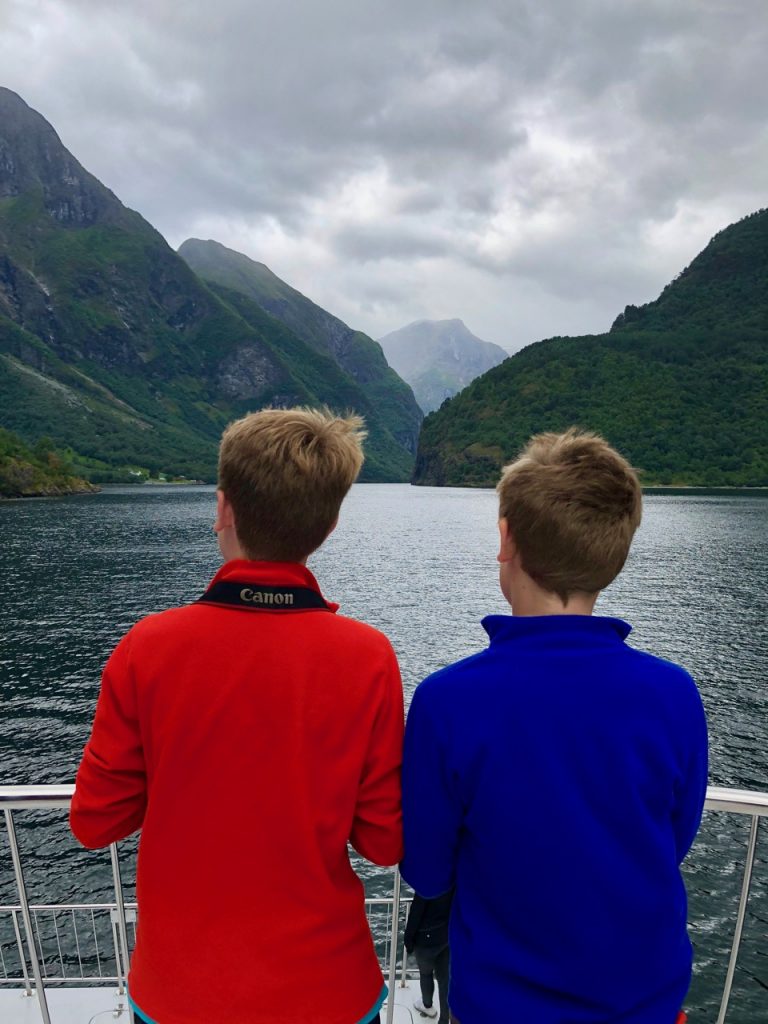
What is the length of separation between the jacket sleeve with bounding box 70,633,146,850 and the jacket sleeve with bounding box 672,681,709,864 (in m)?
1.40

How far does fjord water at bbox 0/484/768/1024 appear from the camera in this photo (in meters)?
10.9

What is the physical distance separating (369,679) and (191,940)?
2.62ft

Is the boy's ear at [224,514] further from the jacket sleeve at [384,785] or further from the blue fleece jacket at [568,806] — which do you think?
the blue fleece jacket at [568,806]

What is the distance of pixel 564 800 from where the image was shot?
5.04ft

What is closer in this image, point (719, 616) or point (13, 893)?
point (13, 893)

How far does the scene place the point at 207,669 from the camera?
161 centimetres

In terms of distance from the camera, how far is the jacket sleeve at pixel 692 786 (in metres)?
1.65

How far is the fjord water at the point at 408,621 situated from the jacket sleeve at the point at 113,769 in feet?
1.10

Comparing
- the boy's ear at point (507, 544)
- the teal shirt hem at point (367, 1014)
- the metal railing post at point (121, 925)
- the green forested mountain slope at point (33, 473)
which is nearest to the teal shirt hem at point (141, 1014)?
the teal shirt hem at point (367, 1014)

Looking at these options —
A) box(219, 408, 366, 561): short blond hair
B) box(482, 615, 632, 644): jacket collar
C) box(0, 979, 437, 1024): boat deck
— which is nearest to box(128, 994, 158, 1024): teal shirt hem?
box(219, 408, 366, 561): short blond hair

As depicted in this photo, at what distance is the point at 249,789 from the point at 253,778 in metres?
0.03

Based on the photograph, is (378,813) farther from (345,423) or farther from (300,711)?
(345,423)

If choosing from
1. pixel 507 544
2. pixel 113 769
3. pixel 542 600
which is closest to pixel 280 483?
pixel 507 544

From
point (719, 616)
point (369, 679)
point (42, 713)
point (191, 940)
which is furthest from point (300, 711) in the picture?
point (719, 616)
